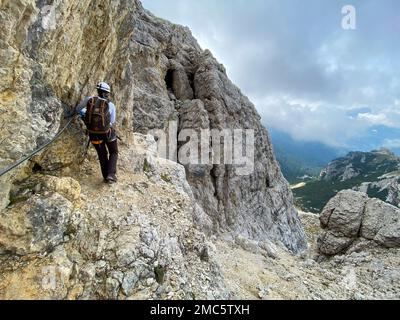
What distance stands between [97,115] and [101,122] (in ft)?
0.94

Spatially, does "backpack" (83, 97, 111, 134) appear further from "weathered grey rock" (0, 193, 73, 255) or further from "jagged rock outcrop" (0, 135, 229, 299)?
"weathered grey rock" (0, 193, 73, 255)

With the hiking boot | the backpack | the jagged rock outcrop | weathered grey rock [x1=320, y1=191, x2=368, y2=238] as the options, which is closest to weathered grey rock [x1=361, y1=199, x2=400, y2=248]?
weathered grey rock [x1=320, y1=191, x2=368, y2=238]

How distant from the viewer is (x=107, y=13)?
12430 mm

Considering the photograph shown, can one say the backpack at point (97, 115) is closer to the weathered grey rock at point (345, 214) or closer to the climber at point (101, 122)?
the climber at point (101, 122)

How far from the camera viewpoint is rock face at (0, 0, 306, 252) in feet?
25.5

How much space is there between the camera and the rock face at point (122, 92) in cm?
776

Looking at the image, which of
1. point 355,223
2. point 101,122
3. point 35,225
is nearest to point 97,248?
point 35,225

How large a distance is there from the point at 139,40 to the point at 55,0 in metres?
31.9

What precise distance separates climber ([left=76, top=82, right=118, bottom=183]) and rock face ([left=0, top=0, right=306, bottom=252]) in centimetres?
90

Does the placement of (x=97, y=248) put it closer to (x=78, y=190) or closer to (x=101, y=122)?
(x=78, y=190)

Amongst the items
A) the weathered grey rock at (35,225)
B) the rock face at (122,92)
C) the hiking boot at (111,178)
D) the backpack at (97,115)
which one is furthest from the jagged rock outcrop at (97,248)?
the backpack at (97,115)

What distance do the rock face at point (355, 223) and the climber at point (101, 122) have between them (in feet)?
68.3

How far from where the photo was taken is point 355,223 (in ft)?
81.0
